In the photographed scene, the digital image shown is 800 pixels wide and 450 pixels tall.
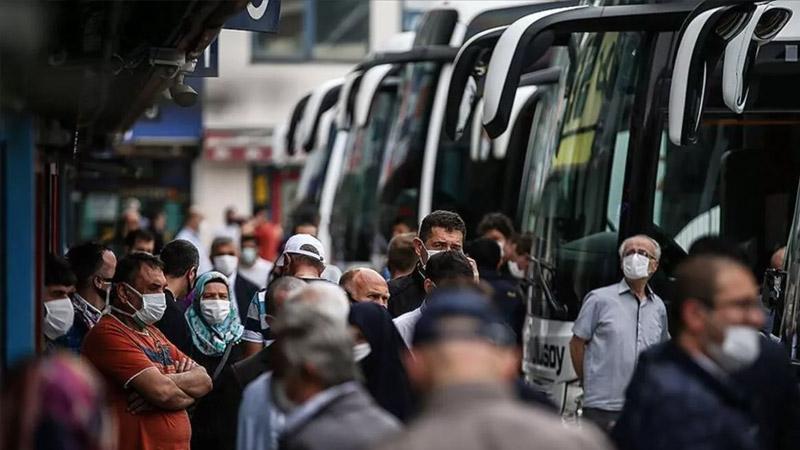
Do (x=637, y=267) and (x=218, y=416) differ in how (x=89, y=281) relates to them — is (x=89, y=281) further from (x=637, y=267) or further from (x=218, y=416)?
(x=637, y=267)

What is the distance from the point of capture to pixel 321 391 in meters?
6.04

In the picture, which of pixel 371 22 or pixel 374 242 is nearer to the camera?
pixel 374 242

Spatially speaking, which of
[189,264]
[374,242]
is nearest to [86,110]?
[189,264]

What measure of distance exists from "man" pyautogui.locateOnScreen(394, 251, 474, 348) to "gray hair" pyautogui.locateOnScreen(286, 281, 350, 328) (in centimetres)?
245

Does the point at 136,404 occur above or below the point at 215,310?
below

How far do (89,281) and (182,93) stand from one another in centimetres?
122

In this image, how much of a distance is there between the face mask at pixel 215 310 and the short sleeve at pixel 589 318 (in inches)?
77.0

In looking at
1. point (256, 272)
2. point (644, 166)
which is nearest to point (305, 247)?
point (644, 166)

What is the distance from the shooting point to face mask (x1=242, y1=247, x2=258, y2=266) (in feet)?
60.8

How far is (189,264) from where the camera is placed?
1167 centimetres

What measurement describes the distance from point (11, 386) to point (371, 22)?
35044 millimetres

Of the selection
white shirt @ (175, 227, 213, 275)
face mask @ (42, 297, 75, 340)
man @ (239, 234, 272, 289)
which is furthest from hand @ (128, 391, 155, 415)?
white shirt @ (175, 227, 213, 275)

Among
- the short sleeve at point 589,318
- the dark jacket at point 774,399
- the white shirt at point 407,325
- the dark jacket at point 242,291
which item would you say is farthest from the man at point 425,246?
the dark jacket at point 774,399

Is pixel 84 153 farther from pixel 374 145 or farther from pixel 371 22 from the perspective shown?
pixel 371 22
